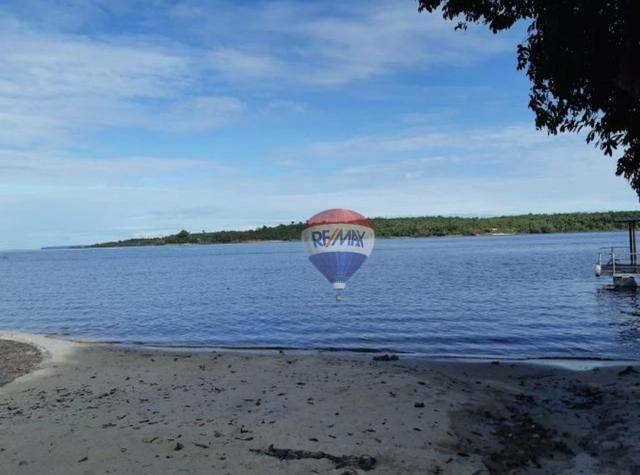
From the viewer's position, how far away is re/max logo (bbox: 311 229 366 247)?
66.7ft

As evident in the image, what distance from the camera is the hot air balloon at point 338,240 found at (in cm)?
1972

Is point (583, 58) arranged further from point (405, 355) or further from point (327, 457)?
point (405, 355)

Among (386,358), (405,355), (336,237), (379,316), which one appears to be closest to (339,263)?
(336,237)

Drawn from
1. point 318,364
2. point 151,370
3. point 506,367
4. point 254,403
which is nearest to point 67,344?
point 151,370

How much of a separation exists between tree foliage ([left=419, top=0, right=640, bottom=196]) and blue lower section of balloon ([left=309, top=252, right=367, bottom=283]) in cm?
1426

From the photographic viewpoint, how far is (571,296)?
34.2 meters

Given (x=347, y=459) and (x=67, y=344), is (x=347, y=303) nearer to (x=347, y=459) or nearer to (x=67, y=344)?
(x=67, y=344)

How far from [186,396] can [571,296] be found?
28766 mm

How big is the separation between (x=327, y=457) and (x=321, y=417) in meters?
2.04

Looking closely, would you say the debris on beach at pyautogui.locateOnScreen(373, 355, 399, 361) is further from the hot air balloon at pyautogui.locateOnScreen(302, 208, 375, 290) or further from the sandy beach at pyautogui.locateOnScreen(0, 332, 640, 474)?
the hot air balloon at pyautogui.locateOnScreen(302, 208, 375, 290)

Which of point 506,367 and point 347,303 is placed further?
point 347,303

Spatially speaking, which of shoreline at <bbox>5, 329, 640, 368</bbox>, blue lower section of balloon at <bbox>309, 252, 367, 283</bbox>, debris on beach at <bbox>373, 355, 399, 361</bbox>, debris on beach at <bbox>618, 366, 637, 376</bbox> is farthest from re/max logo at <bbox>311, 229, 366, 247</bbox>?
debris on beach at <bbox>618, 366, 637, 376</bbox>

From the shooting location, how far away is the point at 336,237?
20531 mm

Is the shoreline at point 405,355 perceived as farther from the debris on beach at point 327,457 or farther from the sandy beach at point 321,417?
the debris on beach at point 327,457
